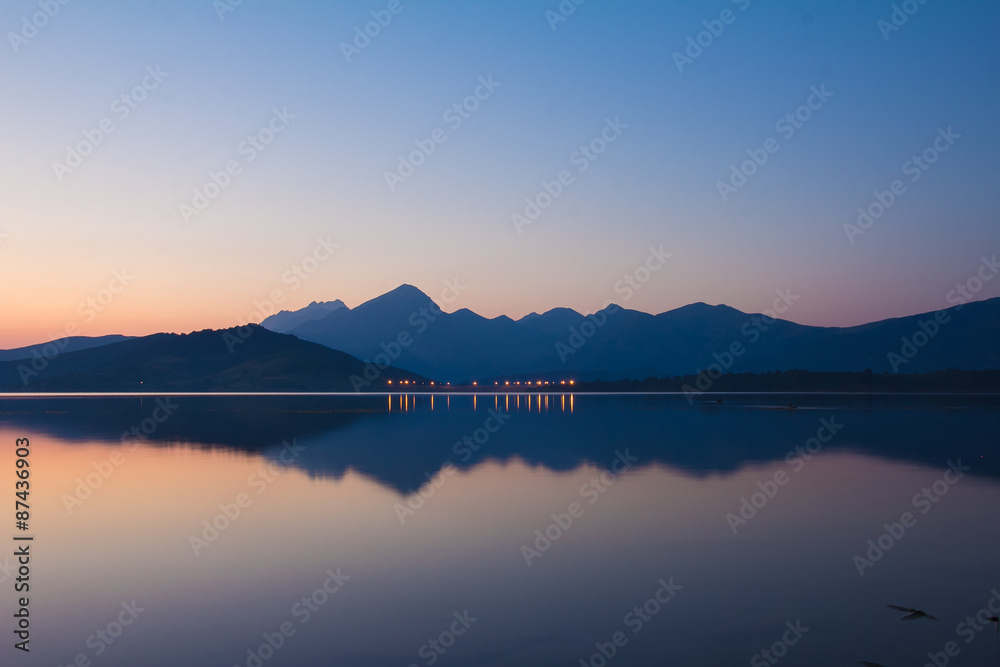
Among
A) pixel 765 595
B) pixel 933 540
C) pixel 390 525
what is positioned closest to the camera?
pixel 765 595

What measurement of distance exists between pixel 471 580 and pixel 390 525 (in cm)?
612

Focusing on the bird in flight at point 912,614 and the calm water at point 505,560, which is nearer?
the calm water at point 505,560

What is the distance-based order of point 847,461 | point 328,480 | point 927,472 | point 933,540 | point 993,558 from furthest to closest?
1. point 847,461
2. point 927,472
3. point 328,480
4. point 933,540
5. point 993,558

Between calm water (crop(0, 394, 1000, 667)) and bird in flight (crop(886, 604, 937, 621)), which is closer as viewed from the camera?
calm water (crop(0, 394, 1000, 667))

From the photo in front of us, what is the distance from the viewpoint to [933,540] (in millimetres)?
19734

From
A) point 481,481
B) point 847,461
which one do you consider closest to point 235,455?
point 481,481

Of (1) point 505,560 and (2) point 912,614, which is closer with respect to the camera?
(2) point 912,614

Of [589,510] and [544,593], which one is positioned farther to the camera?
[589,510]

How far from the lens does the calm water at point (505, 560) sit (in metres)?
12.1

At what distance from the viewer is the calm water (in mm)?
12125

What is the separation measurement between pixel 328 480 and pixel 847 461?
2431cm

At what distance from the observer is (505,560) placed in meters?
17.9

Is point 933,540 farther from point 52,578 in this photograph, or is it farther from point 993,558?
point 52,578

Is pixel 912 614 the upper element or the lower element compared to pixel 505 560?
upper
